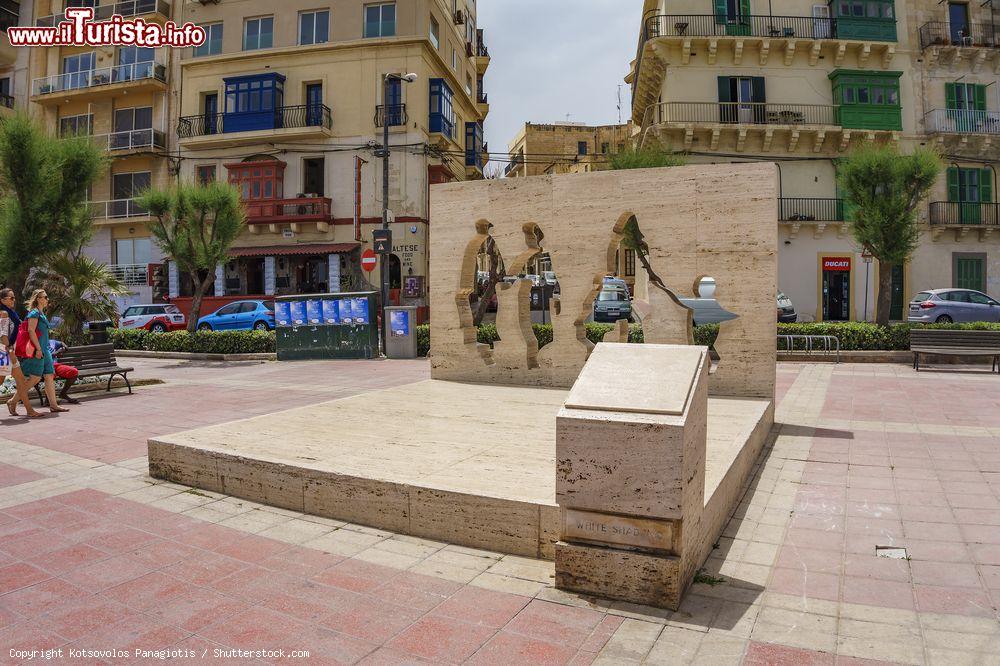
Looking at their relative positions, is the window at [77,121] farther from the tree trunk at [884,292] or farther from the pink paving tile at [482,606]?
the pink paving tile at [482,606]

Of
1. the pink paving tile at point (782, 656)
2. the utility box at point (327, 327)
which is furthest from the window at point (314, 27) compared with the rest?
the pink paving tile at point (782, 656)

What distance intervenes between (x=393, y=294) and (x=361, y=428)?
20980 mm

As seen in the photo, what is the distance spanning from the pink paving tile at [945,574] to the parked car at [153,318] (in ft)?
81.2

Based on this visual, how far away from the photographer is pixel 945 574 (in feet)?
11.6

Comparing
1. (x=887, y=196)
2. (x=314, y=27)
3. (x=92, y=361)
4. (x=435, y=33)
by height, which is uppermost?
(x=435, y=33)

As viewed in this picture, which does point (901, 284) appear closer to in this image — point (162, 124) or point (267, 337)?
point (267, 337)

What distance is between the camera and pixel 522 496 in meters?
3.97

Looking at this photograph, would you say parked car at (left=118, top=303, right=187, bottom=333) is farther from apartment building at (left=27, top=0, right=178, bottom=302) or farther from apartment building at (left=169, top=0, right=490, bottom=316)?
apartment building at (left=27, top=0, right=178, bottom=302)

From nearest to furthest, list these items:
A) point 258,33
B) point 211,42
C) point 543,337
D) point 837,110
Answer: point 543,337
point 837,110
point 258,33
point 211,42

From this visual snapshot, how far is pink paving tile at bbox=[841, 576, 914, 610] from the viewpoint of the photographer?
10.5ft

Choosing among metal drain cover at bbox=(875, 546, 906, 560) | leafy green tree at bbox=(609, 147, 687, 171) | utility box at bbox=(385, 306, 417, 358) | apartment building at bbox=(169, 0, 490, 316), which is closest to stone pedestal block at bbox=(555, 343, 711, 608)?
metal drain cover at bbox=(875, 546, 906, 560)

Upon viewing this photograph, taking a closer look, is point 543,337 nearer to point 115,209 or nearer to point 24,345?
point 24,345

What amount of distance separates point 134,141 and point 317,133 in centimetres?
999

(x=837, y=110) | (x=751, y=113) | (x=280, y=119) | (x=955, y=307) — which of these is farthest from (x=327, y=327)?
(x=837, y=110)
